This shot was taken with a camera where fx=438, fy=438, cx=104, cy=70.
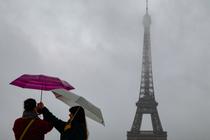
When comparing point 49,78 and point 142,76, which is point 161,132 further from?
point 49,78

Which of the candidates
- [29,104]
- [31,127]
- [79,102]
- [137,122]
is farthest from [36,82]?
[137,122]

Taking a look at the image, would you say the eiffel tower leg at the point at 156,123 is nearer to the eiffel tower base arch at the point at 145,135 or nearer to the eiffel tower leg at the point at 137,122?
the eiffel tower base arch at the point at 145,135

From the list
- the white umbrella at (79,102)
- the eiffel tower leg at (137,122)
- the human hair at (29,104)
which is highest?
the eiffel tower leg at (137,122)

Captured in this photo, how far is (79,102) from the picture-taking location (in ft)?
22.6

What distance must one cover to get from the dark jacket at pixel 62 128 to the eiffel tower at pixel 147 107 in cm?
10236

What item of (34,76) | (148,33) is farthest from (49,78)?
(148,33)

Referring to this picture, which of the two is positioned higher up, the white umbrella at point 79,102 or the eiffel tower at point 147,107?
the eiffel tower at point 147,107

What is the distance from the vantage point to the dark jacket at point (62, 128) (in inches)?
231

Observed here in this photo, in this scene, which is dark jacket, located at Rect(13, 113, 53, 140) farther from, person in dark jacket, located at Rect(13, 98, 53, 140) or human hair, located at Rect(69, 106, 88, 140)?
human hair, located at Rect(69, 106, 88, 140)

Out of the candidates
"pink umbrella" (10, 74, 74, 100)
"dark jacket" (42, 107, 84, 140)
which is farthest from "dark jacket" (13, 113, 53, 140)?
"pink umbrella" (10, 74, 74, 100)

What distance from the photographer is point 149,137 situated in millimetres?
113812

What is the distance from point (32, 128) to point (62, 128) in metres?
0.41

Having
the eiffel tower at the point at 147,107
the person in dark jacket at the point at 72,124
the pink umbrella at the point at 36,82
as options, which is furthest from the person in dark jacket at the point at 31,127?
the eiffel tower at the point at 147,107

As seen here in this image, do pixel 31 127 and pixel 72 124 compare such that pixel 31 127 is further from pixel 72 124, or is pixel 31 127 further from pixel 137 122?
pixel 137 122
